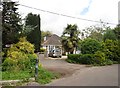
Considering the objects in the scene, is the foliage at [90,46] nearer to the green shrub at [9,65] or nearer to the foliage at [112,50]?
the foliage at [112,50]

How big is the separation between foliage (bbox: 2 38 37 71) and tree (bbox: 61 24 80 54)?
19790 millimetres

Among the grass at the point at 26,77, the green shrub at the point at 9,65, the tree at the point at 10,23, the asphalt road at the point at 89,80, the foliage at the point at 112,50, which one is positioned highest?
the tree at the point at 10,23

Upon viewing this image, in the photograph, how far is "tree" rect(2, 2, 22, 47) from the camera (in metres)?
23.0

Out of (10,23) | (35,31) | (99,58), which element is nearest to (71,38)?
(35,31)

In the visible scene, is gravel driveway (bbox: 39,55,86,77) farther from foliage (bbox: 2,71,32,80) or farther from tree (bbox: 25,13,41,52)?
tree (bbox: 25,13,41,52)

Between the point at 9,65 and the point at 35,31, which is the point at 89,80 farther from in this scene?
the point at 35,31

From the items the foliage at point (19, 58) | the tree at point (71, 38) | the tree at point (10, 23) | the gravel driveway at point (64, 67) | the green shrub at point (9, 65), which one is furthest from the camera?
the tree at point (71, 38)

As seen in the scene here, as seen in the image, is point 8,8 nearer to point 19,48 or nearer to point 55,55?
point 19,48

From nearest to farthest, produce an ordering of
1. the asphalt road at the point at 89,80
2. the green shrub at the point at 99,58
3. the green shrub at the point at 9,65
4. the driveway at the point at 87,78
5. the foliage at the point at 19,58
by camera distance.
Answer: the asphalt road at the point at 89,80 < the driveway at the point at 87,78 < the green shrub at the point at 9,65 < the foliage at the point at 19,58 < the green shrub at the point at 99,58

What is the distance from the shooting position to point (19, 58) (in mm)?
20547

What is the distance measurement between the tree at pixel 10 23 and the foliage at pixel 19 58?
2.80ft

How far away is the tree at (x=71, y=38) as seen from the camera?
43.2m

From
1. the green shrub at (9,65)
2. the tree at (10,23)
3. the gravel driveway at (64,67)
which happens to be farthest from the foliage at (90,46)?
the green shrub at (9,65)

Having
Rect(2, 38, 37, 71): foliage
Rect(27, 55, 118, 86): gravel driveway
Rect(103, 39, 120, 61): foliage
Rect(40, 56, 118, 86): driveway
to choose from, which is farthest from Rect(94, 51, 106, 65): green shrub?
Rect(2, 38, 37, 71): foliage
